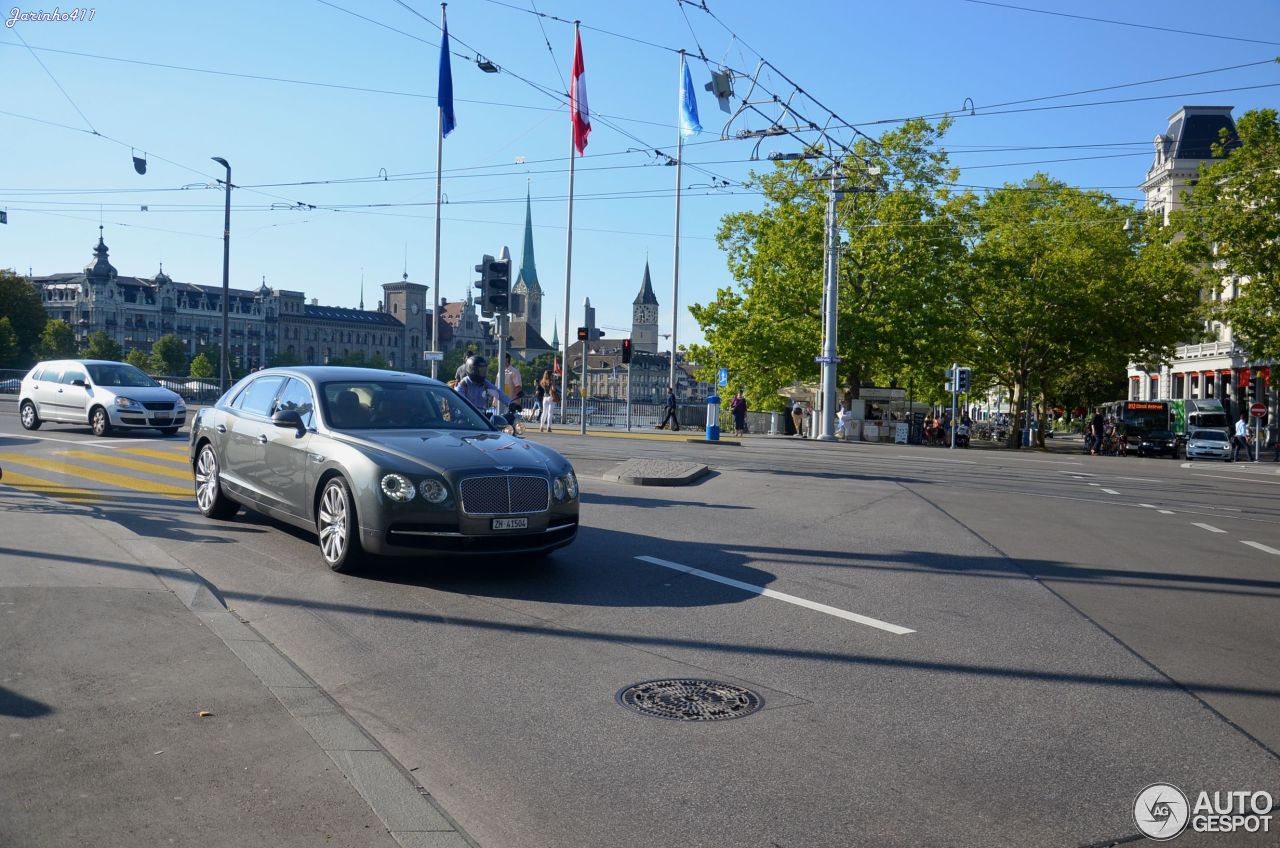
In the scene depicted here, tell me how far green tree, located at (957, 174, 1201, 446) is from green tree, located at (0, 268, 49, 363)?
73523 millimetres

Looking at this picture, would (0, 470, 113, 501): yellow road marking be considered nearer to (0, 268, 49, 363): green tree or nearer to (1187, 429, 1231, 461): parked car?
(1187, 429, 1231, 461): parked car

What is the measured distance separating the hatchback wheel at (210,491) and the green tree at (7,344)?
→ 8310 centimetres

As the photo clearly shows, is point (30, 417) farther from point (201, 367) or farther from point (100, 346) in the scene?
point (201, 367)

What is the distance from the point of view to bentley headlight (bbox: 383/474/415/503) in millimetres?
7562

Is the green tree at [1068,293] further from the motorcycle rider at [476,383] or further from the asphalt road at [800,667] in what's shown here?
the asphalt road at [800,667]

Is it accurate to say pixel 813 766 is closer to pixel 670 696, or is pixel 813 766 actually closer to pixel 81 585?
pixel 670 696

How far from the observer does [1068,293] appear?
51.0 m

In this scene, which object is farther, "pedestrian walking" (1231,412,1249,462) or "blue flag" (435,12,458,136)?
"pedestrian walking" (1231,412,1249,462)

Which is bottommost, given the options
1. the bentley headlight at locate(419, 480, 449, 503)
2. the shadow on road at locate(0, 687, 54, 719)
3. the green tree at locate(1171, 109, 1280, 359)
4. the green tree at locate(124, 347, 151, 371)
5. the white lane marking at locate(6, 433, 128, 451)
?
the shadow on road at locate(0, 687, 54, 719)

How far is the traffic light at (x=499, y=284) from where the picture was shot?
15.9 metres

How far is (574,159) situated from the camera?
4547 centimetres

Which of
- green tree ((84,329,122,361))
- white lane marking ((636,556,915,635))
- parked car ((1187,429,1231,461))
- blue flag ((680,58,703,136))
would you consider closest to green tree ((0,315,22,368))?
green tree ((84,329,122,361))

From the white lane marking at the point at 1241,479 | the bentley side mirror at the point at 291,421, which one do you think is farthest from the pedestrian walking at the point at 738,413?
the bentley side mirror at the point at 291,421

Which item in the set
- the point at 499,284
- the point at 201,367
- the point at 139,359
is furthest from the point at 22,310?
the point at 499,284
